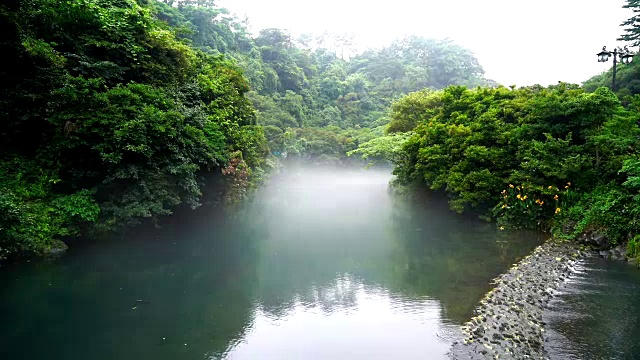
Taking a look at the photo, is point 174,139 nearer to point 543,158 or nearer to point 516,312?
point 516,312

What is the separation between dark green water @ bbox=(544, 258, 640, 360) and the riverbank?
8.8 inches

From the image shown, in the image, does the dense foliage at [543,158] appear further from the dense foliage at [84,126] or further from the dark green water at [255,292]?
the dense foliage at [84,126]

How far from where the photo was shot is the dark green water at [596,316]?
6637 millimetres

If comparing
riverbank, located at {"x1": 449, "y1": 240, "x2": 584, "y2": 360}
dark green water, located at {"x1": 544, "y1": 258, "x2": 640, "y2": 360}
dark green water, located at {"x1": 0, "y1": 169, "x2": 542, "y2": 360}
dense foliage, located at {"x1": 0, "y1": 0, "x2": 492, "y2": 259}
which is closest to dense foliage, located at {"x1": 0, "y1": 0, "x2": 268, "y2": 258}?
dense foliage, located at {"x1": 0, "y1": 0, "x2": 492, "y2": 259}

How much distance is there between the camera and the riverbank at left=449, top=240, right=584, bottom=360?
6762 millimetres

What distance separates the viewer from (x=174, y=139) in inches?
583

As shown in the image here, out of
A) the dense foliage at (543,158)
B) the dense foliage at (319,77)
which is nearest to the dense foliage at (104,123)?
the dense foliage at (543,158)

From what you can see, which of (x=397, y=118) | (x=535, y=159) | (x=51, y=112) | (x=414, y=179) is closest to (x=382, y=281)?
(x=535, y=159)

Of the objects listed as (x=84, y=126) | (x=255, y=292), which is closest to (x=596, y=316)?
(x=255, y=292)

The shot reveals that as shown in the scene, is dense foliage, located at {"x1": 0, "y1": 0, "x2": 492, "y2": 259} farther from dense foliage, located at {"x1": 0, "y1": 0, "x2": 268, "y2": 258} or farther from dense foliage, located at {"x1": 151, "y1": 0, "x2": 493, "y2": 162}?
dense foliage, located at {"x1": 151, "y1": 0, "x2": 493, "y2": 162}

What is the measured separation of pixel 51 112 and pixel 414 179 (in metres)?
15.8

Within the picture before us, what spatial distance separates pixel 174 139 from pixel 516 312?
1146 centimetres

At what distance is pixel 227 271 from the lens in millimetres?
12336

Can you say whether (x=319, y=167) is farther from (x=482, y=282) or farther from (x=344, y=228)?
(x=482, y=282)
